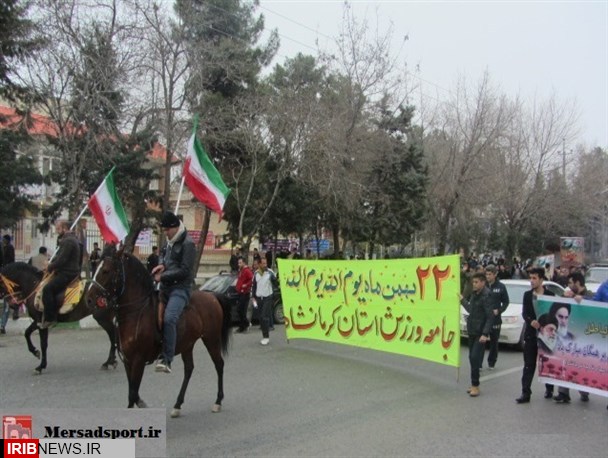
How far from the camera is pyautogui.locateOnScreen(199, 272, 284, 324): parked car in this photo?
15.1m

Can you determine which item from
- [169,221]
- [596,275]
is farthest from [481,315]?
[596,275]

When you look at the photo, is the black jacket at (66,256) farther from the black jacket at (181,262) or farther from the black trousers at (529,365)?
the black trousers at (529,365)

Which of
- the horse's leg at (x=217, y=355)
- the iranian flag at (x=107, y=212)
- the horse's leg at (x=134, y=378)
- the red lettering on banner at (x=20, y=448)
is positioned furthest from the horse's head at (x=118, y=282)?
the iranian flag at (x=107, y=212)

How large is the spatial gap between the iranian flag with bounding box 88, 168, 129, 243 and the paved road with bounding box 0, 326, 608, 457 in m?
2.28

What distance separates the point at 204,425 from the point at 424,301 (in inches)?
181

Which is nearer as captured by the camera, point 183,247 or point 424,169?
point 183,247

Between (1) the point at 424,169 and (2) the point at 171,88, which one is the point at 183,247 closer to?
(2) the point at 171,88

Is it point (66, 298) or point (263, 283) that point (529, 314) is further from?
point (66, 298)

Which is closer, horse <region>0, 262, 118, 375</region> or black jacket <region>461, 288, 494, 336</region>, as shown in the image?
black jacket <region>461, 288, 494, 336</region>

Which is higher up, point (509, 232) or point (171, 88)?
point (171, 88)

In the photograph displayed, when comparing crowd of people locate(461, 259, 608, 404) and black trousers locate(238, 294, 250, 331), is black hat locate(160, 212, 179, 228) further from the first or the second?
black trousers locate(238, 294, 250, 331)

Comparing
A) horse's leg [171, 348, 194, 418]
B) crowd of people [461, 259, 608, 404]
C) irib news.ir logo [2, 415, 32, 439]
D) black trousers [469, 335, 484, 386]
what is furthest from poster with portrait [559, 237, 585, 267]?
irib news.ir logo [2, 415, 32, 439]

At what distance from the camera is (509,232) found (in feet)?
115

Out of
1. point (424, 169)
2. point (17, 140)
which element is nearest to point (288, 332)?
point (17, 140)
